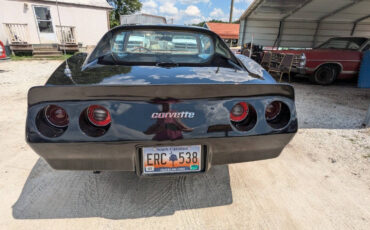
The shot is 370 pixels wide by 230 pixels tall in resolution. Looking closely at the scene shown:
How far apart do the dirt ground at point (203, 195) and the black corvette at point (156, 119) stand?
1.44 ft

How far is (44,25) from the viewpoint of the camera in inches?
461

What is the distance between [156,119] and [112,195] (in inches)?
37.4

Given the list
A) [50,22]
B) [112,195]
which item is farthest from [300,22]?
[50,22]

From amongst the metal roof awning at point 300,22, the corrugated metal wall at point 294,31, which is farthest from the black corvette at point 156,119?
the corrugated metal wall at point 294,31

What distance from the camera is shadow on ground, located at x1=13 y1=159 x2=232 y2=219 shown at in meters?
1.63

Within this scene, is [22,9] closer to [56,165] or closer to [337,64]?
[56,165]

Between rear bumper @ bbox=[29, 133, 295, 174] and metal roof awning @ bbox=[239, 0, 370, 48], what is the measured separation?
940cm

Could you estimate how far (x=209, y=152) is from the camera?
55.4 inches

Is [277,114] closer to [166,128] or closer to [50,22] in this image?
[166,128]

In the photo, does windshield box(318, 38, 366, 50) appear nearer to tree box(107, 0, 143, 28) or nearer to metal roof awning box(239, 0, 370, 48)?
metal roof awning box(239, 0, 370, 48)

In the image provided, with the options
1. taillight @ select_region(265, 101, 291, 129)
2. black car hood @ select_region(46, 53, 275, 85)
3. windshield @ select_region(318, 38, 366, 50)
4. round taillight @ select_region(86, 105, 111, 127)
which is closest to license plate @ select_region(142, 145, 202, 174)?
round taillight @ select_region(86, 105, 111, 127)

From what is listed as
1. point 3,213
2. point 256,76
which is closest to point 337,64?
point 256,76

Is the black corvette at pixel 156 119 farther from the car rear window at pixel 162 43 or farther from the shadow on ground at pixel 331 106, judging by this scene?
the shadow on ground at pixel 331 106

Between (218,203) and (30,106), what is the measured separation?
4.94 ft
